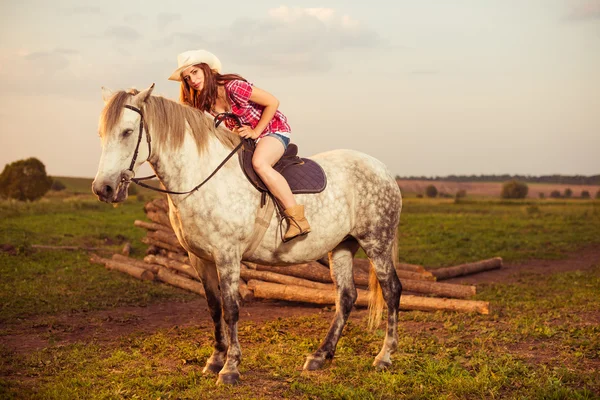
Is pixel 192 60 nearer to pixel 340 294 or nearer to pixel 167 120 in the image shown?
pixel 167 120

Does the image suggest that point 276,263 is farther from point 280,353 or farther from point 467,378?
point 467,378

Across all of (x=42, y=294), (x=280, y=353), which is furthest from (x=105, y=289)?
(x=280, y=353)

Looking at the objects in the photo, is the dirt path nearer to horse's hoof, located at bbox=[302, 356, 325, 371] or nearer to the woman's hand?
horse's hoof, located at bbox=[302, 356, 325, 371]

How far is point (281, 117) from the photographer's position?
5.93 m

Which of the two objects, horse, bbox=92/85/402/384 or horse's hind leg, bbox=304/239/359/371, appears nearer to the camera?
horse, bbox=92/85/402/384

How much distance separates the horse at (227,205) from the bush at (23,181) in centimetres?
3579

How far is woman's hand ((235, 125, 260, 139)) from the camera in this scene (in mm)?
5695

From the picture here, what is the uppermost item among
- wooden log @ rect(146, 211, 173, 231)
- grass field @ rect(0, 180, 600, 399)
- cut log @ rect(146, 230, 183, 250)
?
wooden log @ rect(146, 211, 173, 231)

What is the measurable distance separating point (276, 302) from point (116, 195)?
18.9ft

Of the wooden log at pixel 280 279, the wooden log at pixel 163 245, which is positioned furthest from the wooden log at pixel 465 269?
the wooden log at pixel 163 245

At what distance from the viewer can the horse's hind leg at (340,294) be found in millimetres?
6188

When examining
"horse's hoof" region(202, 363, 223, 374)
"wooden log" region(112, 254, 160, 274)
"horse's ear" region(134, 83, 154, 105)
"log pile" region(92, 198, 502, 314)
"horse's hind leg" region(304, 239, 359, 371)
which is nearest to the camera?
"horse's ear" region(134, 83, 154, 105)

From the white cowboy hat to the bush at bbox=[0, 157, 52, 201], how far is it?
3581 cm

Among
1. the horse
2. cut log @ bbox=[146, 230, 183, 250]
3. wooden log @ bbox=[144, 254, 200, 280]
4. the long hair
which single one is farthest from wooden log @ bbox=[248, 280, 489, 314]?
the long hair
